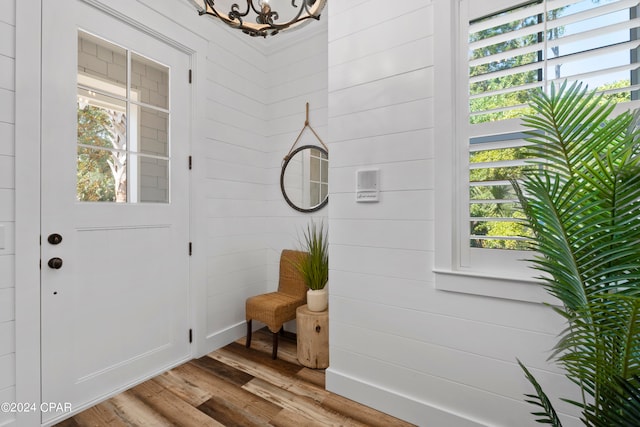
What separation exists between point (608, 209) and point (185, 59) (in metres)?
2.66

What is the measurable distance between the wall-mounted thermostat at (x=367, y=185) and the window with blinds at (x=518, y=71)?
0.50 m

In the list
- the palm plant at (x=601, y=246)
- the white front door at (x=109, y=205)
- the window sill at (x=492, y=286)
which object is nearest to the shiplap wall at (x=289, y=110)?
the white front door at (x=109, y=205)

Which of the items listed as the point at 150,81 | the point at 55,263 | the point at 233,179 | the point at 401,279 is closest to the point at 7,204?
the point at 55,263

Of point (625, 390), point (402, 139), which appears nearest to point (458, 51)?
point (402, 139)

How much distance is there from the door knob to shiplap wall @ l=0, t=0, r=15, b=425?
146 millimetres

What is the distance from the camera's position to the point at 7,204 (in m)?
1.45

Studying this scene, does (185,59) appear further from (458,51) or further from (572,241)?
(572,241)

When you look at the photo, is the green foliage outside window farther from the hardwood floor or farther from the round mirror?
the round mirror

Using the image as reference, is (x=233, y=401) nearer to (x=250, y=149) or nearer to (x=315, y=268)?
(x=315, y=268)

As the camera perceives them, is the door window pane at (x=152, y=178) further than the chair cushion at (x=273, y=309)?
No

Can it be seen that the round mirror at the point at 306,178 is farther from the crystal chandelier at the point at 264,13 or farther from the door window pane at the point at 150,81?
the crystal chandelier at the point at 264,13

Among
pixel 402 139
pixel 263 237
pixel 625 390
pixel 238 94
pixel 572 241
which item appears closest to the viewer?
pixel 625 390

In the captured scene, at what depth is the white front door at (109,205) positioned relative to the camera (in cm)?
162

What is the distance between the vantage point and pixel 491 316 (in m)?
1.41
